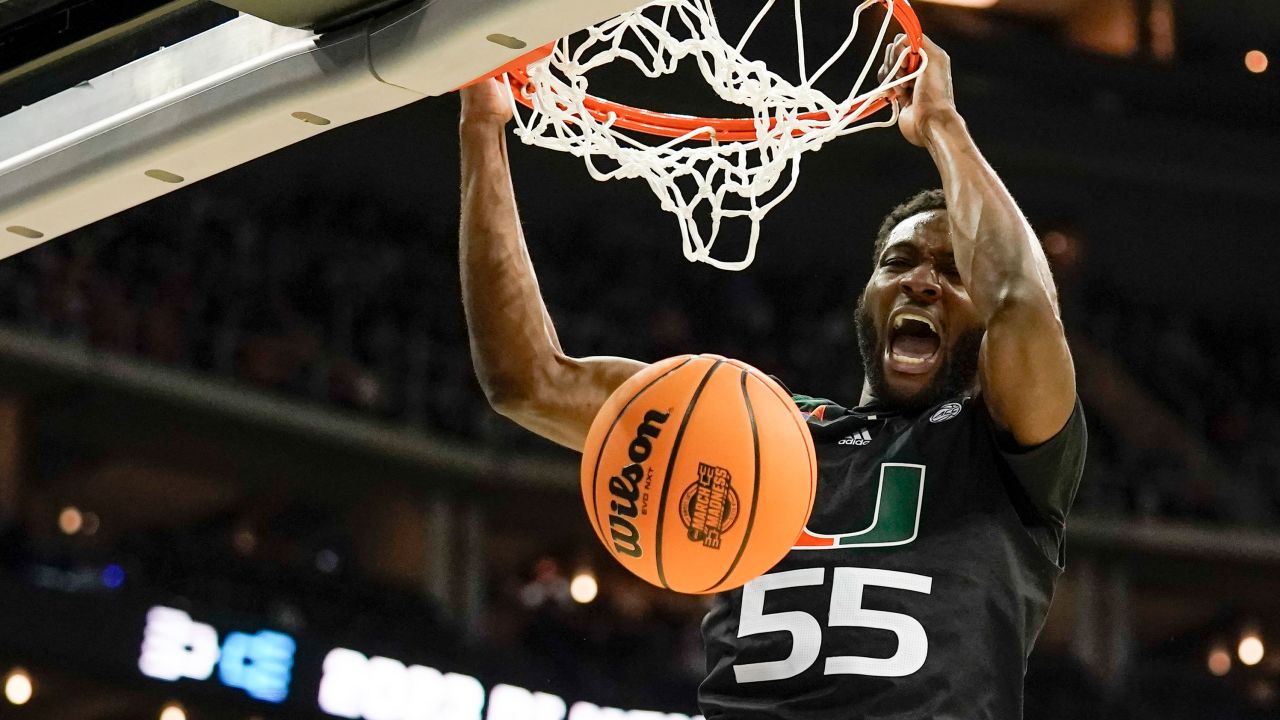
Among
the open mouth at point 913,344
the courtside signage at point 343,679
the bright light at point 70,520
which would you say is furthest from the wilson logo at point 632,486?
the bright light at point 70,520

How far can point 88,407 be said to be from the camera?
11.5 meters

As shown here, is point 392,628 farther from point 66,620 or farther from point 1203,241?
point 1203,241

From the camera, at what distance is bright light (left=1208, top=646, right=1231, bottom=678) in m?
12.0

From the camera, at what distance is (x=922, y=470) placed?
10.2 ft

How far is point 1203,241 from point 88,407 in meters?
8.48

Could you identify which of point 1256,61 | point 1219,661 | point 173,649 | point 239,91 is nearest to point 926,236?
point 239,91

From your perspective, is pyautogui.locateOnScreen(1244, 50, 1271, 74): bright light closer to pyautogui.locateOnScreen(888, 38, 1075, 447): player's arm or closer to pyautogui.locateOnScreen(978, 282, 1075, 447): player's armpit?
pyautogui.locateOnScreen(888, 38, 1075, 447): player's arm

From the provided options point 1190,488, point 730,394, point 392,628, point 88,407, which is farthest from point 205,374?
point 730,394

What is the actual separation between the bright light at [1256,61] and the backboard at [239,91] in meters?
11.4

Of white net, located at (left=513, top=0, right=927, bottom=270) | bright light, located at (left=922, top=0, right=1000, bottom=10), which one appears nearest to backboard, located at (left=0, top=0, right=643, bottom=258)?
white net, located at (left=513, top=0, right=927, bottom=270)

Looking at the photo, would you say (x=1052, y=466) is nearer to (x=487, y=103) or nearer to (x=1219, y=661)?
(x=487, y=103)

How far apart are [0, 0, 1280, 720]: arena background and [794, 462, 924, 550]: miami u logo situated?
23.2 ft

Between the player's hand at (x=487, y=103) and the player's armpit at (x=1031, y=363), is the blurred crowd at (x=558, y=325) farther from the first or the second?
the player's armpit at (x=1031, y=363)

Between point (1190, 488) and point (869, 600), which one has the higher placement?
point (1190, 488)
